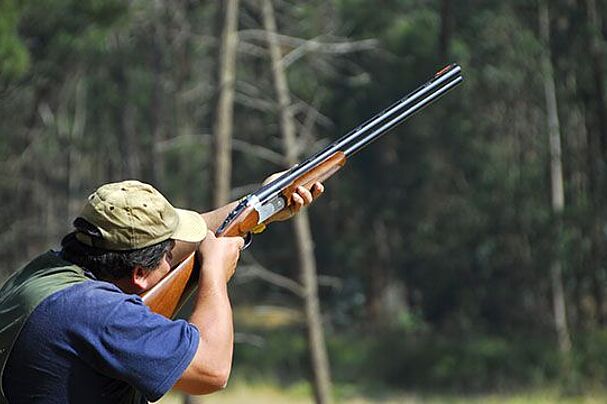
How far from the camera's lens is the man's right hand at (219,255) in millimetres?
3340

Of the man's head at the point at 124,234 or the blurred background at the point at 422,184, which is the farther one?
the blurred background at the point at 422,184

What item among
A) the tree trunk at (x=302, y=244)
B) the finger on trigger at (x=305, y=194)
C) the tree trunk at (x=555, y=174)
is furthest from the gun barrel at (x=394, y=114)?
the tree trunk at (x=555, y=174)

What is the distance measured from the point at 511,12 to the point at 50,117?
12.6m

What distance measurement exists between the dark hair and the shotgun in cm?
11

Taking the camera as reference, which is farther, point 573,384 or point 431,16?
point 431,16

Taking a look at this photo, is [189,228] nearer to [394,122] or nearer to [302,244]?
[394,122]

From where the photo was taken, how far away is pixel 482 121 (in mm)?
25594

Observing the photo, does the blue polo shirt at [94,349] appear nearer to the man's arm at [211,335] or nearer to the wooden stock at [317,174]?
the man's arm at [211,335]

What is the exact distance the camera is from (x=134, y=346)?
2.98 meters

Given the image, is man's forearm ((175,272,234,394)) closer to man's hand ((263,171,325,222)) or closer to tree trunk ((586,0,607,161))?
man's hand ((263,171,325,222))

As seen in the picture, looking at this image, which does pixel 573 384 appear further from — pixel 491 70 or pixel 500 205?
pixel 491 70

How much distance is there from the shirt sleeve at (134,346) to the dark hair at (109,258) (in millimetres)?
173

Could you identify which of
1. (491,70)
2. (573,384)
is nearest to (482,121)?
(491,70)

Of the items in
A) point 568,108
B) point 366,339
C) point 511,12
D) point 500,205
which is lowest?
point 366,339
